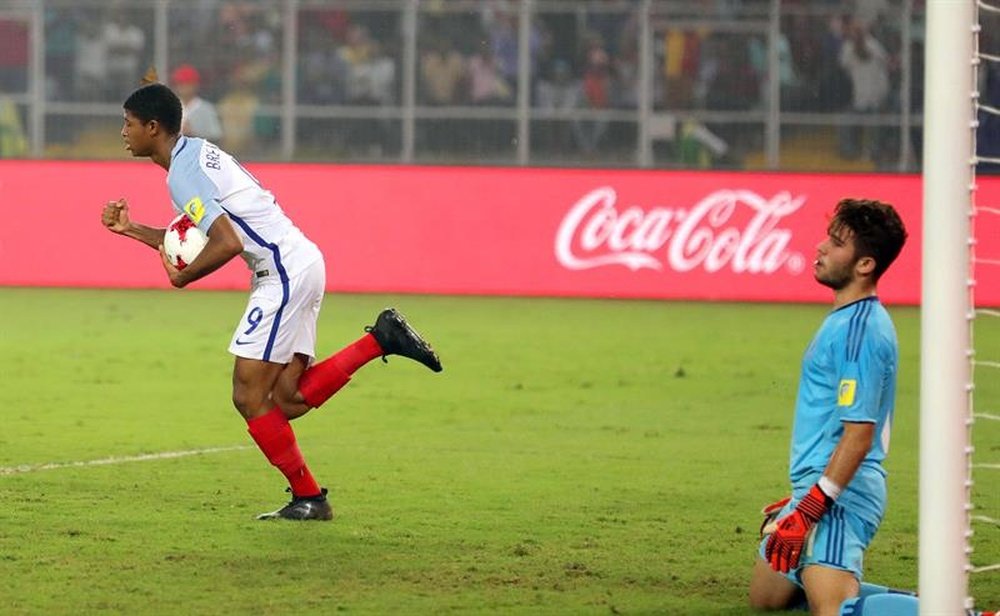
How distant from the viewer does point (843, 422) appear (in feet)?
19.7

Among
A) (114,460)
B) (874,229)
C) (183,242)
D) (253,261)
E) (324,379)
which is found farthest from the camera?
(114,460)

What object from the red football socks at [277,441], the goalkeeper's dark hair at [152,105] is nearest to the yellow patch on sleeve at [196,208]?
the goalkeeper's dark hair at [152,105]

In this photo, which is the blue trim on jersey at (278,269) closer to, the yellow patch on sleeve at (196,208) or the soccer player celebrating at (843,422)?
the yellow patch on sleeve at (196,208)

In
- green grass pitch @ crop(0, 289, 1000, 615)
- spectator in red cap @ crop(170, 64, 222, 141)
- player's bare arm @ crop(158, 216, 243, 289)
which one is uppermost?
spectator in red cap @ crop(170, 64, 222, 141)

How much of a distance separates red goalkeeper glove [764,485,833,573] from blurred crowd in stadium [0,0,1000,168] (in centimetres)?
1503

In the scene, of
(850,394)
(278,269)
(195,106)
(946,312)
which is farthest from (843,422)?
(195,106)

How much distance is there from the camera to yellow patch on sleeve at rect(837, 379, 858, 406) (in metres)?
5.99

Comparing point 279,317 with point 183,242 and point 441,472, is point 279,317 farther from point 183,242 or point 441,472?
point 441,472

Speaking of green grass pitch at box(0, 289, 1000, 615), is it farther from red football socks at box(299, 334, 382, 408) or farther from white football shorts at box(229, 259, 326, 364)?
white football shorts at box(229, 259, 326, 364)

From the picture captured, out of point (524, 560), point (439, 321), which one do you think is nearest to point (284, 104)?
point (439, 321)

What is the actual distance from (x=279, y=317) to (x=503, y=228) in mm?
11857

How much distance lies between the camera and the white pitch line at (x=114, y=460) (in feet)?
32.1

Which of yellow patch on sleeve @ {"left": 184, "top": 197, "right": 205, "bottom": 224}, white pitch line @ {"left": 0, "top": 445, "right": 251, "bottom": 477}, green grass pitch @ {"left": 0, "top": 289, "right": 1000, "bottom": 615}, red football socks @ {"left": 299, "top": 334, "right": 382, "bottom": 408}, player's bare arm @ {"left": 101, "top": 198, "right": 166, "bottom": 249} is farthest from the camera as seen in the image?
white pitch line @ {"left": 0, "top": 445, "right": 251, "bottom": 477}

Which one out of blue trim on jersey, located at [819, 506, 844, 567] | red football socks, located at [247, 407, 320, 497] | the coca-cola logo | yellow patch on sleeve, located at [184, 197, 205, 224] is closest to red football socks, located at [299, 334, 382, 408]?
red football socks, located at [247, 407, 320, 497]
